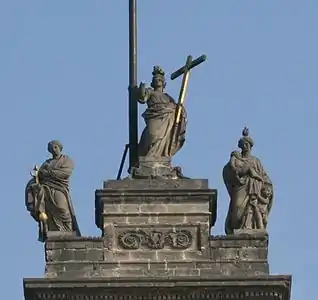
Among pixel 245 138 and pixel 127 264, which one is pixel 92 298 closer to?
pixel 127 264

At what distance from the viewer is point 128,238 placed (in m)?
59.5

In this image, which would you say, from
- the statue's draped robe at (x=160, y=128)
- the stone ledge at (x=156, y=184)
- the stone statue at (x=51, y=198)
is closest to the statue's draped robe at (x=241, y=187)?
the stone ledge at (x=156, y=184)

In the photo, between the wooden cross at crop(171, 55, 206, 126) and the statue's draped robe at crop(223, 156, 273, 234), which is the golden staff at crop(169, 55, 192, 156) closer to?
the wooden cross at crop(171, 55, 206, 126)

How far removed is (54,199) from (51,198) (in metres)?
0.08

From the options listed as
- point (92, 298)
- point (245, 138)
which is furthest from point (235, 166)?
point (92, 298)

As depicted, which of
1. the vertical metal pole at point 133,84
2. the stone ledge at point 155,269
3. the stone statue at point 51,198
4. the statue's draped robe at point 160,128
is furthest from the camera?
the vertical metal pole at point 133,84

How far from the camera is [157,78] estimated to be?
62031 mm

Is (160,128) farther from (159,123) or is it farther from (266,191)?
(266,191)

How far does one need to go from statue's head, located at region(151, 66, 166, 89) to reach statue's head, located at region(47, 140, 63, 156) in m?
2.98

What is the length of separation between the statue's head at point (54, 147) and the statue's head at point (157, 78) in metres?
2.98

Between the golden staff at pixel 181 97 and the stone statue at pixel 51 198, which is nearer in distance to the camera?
the stone statue at pixel 51 198

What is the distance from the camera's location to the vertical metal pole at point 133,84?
61.8 meters

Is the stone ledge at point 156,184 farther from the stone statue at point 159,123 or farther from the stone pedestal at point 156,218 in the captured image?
the stone statue at point 159,123

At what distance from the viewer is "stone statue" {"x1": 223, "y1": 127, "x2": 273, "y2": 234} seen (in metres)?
60.0
